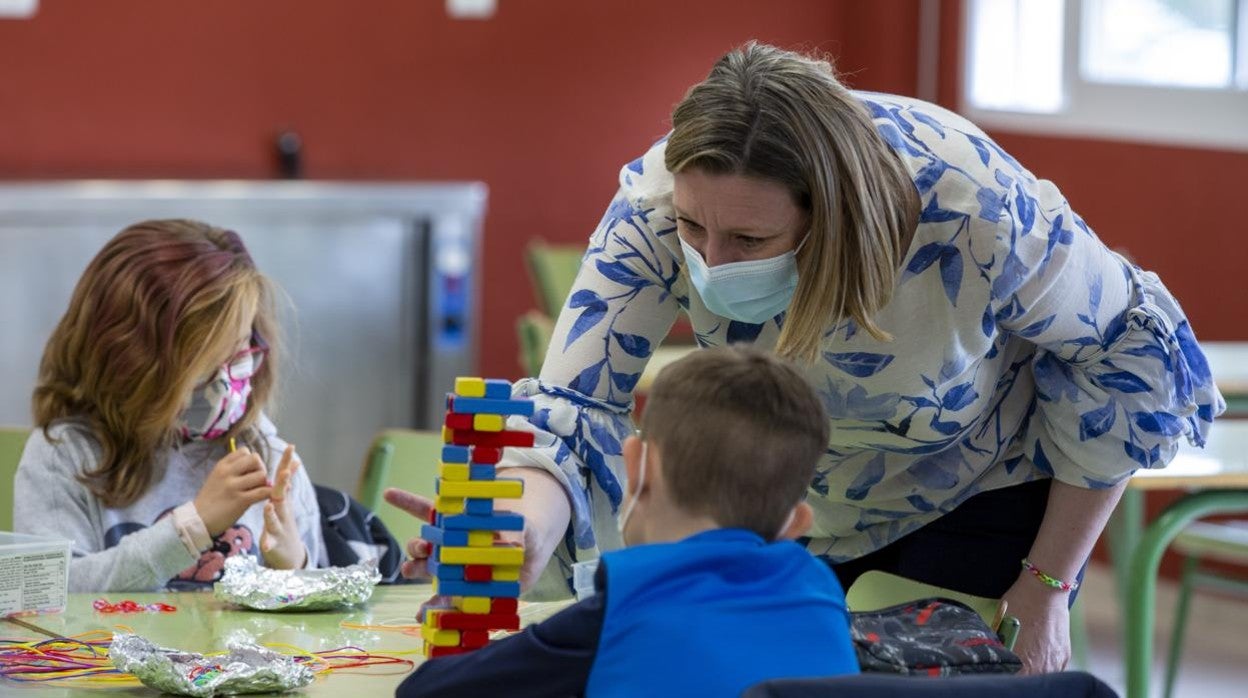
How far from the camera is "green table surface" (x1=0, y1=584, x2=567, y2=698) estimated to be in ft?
5.19

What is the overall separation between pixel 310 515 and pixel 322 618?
0.46 meters

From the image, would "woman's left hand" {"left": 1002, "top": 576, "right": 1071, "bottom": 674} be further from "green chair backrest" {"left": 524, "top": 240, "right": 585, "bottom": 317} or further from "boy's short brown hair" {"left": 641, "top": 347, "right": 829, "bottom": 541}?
"green chair backrest" {"left": 524, "top": 240, "right": 585, "bottom": 317}

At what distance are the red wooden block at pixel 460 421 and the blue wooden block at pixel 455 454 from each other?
0.02 meters

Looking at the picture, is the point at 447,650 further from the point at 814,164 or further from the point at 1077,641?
the point at 1077,641

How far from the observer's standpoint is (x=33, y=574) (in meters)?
1.79

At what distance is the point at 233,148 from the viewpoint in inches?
210

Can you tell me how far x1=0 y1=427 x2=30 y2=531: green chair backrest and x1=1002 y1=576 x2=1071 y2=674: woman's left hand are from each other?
1390 millimetres

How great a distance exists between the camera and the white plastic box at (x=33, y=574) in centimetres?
177

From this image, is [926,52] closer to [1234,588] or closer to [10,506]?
[1234,588]

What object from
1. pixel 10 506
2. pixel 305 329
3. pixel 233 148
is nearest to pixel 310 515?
pixel 10 506

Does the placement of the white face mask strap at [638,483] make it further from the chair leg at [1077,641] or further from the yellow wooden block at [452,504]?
the chair leg at [1077,641]

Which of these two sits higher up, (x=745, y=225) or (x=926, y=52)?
(x=745, y=225)

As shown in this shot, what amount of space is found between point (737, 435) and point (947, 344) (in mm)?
400

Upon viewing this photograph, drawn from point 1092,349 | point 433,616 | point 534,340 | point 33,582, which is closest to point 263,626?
point 33,582
